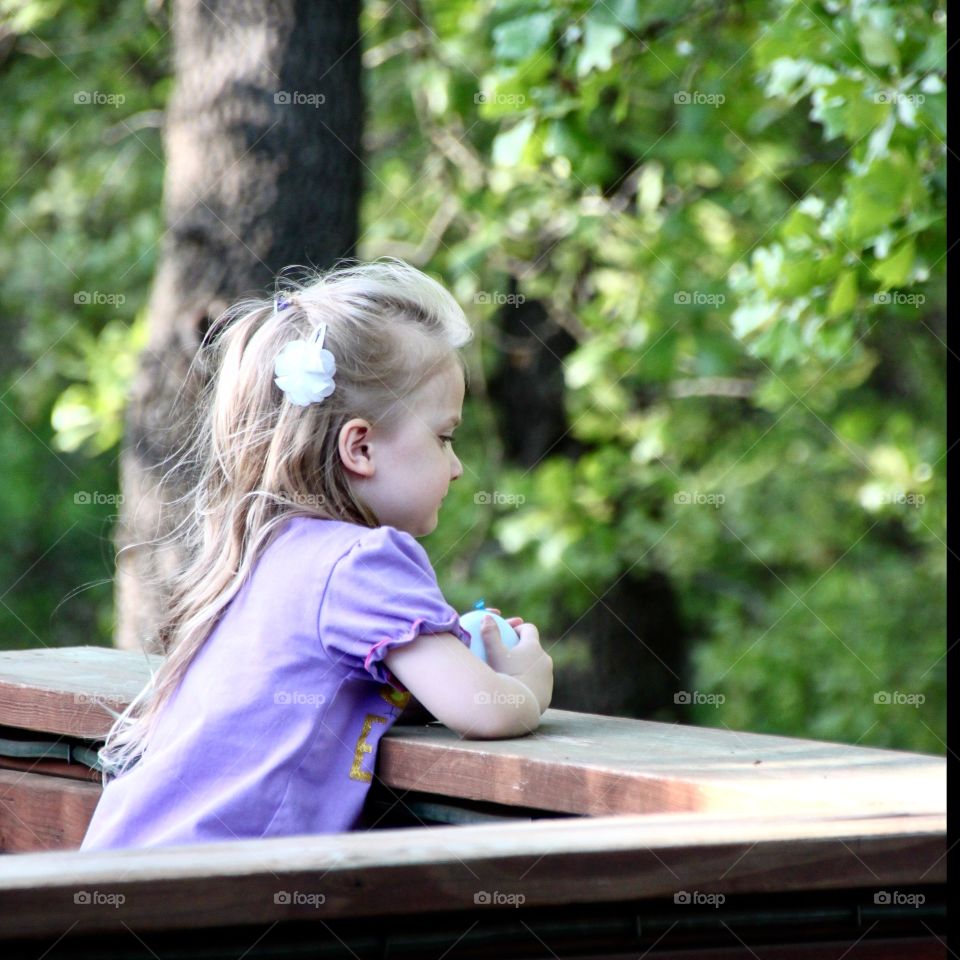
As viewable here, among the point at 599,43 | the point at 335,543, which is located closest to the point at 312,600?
the point at 335,543

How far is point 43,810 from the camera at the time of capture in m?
2.03

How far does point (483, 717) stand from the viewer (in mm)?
1663

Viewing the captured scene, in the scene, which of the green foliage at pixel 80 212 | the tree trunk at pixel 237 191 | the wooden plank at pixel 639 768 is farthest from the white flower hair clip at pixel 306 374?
the green foliage at pixel 80 212

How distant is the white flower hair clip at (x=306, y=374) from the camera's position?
6.36 ft

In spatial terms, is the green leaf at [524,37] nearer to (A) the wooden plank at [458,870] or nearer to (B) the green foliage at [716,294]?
(B) the green foliage at [716,294]

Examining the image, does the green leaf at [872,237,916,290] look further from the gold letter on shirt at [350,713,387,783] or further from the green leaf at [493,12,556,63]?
the gold letter on shirt at [350,713,387,783]

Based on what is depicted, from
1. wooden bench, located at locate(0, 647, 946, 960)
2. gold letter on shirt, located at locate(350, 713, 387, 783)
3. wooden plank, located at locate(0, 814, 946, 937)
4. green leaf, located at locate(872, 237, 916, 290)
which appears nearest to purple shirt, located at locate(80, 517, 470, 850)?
gold letter on shirt, located at locate(350, 713, 387, 783)

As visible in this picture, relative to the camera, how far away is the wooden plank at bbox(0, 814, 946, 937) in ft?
3.04

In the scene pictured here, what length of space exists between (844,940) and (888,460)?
3277 mm

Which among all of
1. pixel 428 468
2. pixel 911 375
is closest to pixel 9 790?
pixel 428 468

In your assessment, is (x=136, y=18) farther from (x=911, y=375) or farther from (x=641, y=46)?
(x=911, y=375)

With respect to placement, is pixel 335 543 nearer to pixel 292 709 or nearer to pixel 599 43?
pixel 292 709

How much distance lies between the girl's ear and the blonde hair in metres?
0.02

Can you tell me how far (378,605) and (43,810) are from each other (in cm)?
70
